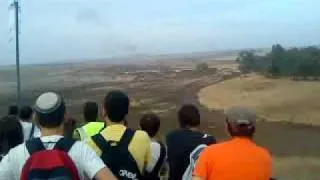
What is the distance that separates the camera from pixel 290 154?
17484 mm

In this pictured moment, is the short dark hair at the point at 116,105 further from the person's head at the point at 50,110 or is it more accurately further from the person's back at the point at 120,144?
the person's head at the point at 50,110

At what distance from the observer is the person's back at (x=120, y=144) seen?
3.52 meters

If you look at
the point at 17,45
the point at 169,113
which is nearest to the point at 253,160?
the point at 17,45

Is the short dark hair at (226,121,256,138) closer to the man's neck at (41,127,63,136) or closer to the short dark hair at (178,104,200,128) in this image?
the short dark hair at (178,104,200,128)

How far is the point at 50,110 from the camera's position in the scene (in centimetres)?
289

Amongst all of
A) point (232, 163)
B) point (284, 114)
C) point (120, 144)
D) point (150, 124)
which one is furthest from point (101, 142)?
point (284, 114)

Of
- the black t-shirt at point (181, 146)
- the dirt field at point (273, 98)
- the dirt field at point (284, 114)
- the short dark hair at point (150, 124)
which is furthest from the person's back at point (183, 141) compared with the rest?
the dirt field at point (273, 98)

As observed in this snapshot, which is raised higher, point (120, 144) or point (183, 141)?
point (120, 144)

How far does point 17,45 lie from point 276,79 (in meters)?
36.6

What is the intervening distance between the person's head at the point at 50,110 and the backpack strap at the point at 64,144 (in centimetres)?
10

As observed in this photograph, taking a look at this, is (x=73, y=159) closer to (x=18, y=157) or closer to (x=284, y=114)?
(x=18, y=157)

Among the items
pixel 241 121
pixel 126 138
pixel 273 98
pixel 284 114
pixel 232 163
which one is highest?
pixel 241 121

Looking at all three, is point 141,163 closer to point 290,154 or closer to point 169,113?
point 290,154

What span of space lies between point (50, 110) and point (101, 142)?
0.74 meters
